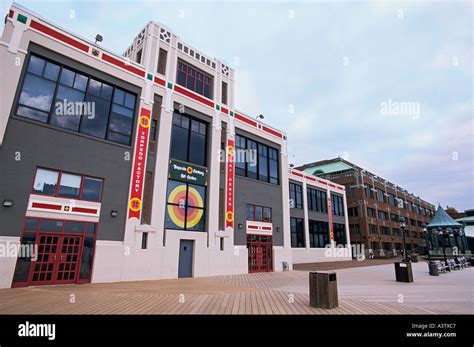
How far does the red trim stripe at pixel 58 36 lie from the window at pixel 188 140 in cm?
666

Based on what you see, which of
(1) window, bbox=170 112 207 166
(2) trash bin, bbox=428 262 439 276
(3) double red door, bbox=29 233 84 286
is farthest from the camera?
(1) window, bbox=170 112 207 166

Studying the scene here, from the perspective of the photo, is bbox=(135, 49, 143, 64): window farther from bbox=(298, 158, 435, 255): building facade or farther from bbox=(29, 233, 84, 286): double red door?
bbox=(298, 158, 435, 255): building facade

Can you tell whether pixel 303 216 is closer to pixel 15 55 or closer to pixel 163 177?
pixel 163 177

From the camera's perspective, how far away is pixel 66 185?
13.5 meters

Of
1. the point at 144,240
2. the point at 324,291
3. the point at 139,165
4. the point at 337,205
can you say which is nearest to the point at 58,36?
the point at 139,165

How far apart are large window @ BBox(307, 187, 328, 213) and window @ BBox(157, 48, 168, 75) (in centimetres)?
2548

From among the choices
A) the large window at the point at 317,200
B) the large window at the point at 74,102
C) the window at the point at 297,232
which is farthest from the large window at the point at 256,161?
the large window at the point at 317,200

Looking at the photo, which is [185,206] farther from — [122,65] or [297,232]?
[297,232]

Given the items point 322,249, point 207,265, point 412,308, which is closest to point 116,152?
point 207,265

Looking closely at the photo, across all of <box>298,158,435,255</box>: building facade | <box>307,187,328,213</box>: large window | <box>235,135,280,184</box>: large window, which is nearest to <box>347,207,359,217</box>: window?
<box>298,158,435,255</box>: building facade

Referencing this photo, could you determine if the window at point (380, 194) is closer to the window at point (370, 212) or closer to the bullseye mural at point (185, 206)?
the window at point (370, 212)

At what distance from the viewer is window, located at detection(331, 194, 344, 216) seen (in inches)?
1598

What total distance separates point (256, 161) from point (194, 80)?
8755mm
